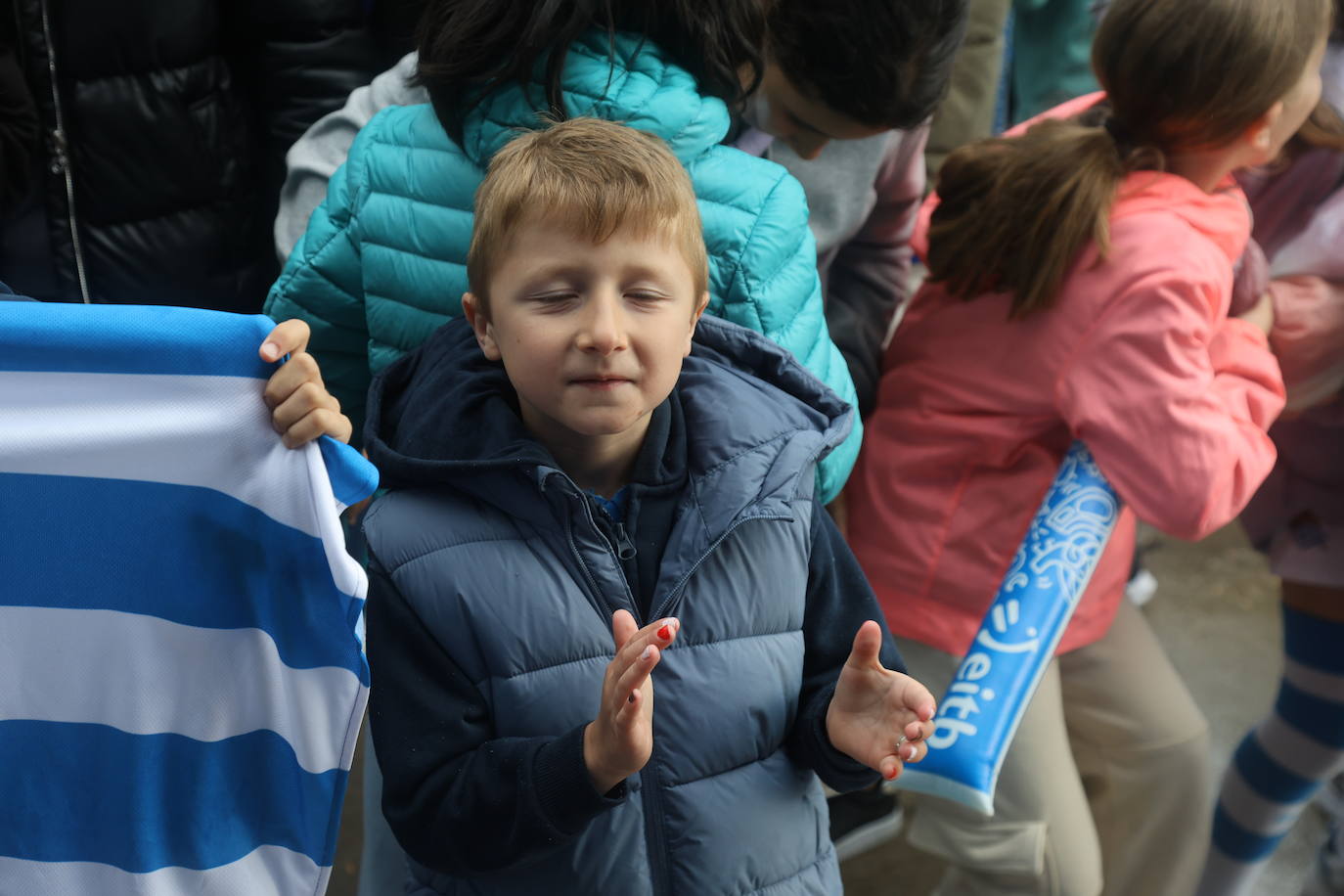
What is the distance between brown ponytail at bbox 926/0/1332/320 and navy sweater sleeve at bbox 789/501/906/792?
606 millimetres

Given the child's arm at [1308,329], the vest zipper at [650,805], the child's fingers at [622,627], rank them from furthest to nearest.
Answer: the child's arm at [1308,329], the vest zipper at [650,805], the child's fingers at [622,627]

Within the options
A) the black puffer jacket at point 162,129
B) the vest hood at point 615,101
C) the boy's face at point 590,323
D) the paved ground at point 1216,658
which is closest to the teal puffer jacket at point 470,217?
the vest hood at point 615,101

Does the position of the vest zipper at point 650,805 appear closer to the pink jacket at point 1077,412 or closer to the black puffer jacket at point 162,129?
the pink jacket at point 1077,412

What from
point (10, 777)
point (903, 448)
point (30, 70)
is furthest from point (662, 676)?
point (30, 70)

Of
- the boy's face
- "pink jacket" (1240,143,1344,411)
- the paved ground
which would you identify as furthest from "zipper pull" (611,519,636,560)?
the paved ground

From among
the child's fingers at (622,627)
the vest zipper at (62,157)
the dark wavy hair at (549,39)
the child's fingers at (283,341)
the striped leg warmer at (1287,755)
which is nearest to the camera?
the child's fingers at (283,341)

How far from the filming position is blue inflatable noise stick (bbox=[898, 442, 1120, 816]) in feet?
5.33

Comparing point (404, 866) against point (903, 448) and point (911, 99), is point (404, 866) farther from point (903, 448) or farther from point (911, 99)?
point (911, 99)

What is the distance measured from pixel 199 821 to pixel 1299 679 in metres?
1.93

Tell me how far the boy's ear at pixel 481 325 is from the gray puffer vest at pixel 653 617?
0.12 meters

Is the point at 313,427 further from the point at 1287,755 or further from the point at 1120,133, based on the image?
the point at 1287,755

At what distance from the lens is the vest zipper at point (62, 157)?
6.52ft

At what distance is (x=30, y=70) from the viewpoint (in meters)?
2.00

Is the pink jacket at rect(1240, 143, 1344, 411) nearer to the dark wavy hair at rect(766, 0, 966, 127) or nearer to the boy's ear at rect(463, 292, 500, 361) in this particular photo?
the dark wavy hair at rect(766, 0, 966, 127)
